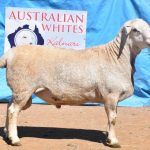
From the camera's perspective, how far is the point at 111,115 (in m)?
7.20

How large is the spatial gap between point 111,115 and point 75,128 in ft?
4.28

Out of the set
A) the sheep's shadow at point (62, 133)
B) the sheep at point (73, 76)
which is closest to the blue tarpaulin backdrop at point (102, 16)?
the sheep's shadow at point (62, 133)

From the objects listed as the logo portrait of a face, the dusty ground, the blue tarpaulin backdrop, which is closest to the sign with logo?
the logo portrait of a face

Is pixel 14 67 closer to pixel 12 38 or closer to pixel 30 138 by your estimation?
pixel 30 138

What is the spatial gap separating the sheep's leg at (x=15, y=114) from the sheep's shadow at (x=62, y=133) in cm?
48

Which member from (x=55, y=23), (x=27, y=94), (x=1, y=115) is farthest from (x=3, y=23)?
(x=27, y=94)

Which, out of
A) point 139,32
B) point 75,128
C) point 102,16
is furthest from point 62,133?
point 102,16

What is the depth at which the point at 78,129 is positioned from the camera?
8.30 meters

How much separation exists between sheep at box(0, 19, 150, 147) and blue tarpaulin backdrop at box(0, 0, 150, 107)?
3.23 m

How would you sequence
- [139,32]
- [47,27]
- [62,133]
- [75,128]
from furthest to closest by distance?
[47,27] → [75,128] → [62,133] → [139,32]

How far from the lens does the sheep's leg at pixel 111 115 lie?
713cm

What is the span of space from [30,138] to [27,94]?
75 cm

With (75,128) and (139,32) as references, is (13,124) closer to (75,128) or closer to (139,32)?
(75,128)

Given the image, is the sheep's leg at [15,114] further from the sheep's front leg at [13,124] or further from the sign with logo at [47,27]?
the sign with logo at [47,27]
